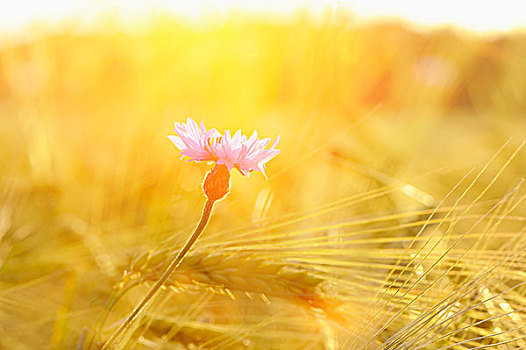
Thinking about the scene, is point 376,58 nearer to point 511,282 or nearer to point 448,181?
point 448,181

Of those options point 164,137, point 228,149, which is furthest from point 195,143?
point 164,137

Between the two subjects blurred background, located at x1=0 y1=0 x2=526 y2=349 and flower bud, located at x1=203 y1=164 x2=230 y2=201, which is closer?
flower bud, located at x1=203 y1=164 x2=230 y2=201

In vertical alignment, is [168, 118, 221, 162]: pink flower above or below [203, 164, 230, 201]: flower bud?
above

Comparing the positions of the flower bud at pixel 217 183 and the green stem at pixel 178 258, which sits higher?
the flower bud at pixel 217 183

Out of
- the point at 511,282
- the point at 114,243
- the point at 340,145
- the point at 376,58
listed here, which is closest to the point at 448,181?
the point at 340,145

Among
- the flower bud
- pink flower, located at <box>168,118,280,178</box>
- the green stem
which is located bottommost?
the green stem
